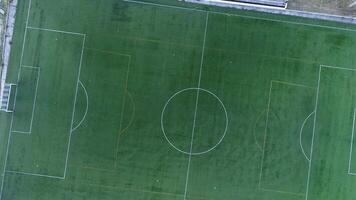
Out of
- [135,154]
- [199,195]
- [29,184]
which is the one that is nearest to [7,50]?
[29,184]

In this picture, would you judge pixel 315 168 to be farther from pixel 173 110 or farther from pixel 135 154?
pixel 135 154

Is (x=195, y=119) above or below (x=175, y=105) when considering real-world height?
below

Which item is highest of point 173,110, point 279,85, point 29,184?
point 279,85

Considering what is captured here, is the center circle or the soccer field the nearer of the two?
the soccer field

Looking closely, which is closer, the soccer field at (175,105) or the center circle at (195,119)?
the soccer field at (175,105)
